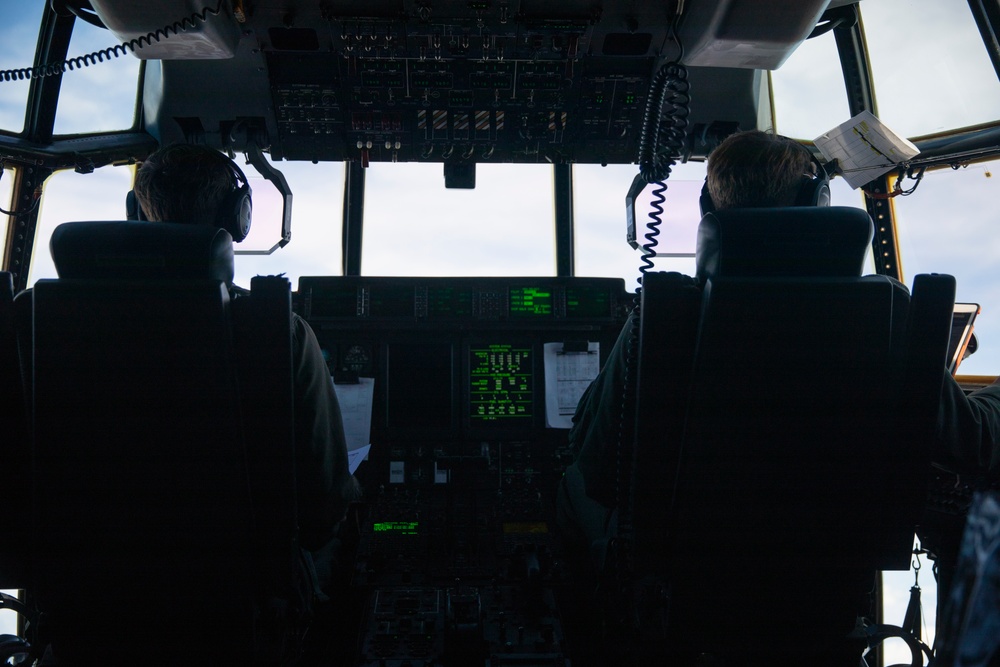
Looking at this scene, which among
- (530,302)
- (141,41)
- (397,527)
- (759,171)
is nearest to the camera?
(759,171)

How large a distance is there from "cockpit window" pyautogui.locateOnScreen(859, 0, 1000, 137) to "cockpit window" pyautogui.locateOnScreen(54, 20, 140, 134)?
9.60ft

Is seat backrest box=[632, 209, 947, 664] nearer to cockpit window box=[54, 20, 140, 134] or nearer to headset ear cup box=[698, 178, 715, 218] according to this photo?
headset ear cup box=[698, 178, 715, 218]

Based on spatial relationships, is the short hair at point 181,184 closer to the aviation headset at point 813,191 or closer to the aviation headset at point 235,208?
the aviation headset at point 235,208

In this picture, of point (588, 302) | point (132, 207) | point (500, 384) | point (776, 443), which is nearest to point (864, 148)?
point (588, 302)

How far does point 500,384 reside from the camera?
2.18m

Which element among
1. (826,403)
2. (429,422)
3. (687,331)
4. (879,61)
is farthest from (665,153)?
(879,61)

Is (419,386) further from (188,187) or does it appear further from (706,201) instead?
(706,201)

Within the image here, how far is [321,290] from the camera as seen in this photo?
2.14m

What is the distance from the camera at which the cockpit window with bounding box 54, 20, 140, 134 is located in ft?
7.87

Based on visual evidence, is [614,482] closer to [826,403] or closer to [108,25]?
[826,403]

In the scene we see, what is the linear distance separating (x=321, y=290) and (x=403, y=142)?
0.68 meters

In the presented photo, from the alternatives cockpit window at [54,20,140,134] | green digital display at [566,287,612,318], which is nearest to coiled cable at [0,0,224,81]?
cockpit window at [54,20,140,134]

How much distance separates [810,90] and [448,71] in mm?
1610

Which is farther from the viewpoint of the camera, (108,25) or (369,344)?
(369,344)
